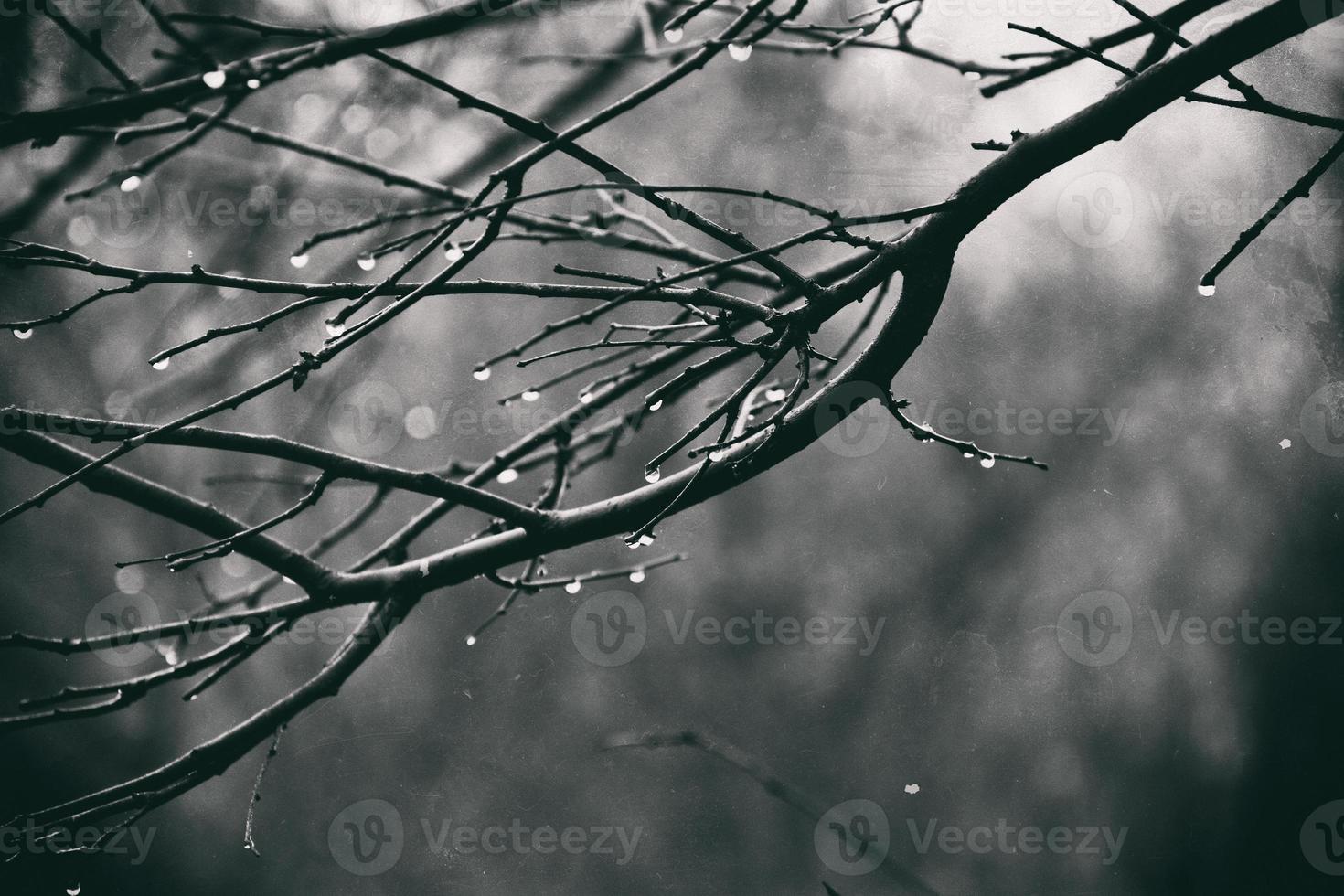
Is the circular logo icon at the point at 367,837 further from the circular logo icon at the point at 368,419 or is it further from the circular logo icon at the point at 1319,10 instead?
the circular logo icon at the point at 1319,10

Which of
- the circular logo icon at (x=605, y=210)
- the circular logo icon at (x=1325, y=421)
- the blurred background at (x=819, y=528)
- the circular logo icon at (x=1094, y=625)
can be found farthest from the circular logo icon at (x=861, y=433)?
the circular logo icon at (x=1325, y=421)

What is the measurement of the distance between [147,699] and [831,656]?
1.66 m

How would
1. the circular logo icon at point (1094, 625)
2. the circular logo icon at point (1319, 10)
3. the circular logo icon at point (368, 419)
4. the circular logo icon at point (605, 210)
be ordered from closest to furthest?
the circular logo icon at point (1319, 10)
the circular logo icon at point (605, 210)
the circular logo icon at point (1094, 625)
the circular logo icon at point (368, 419)

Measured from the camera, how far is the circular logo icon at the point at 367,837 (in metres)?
2.05

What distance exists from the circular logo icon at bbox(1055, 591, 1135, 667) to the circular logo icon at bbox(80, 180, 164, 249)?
2.41m

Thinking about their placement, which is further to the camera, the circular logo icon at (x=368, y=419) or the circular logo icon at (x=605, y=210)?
the circular logo icon at (x=368, y=419)

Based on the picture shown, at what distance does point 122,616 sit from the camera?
211cm

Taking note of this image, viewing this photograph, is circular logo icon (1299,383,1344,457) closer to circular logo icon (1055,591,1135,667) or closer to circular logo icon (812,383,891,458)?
circular logo icon (1055,591,1135,667)

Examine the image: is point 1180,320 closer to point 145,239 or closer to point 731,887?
point 731,887

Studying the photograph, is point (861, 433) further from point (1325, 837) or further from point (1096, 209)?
point (1325, 837)

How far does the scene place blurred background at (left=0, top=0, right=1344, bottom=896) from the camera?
199cm

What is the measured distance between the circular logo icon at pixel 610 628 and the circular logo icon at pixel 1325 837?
154 cm

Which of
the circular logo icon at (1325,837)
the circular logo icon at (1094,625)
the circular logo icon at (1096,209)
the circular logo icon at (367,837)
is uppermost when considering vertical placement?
the circular logo icon at (1096,209)

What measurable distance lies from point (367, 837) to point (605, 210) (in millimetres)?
1589
